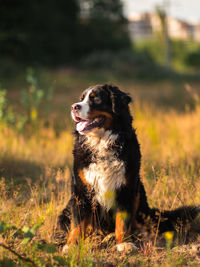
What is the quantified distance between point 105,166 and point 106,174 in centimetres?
8

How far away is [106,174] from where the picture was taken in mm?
3586

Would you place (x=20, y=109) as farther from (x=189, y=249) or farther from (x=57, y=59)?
(x=57, y=59)

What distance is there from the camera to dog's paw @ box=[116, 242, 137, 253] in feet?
11.4

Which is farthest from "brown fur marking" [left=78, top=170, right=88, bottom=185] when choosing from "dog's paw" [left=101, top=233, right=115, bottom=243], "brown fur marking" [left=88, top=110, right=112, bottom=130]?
"dog's paw" [left=101, top=233, right=115, bottom=243]

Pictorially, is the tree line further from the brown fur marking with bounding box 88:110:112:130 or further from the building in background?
the building in background

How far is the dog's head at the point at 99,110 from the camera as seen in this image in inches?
141

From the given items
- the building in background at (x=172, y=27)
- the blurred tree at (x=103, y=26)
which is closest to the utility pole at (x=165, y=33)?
the blurred tree at (x=103, y=26)

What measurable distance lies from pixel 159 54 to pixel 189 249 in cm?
4359

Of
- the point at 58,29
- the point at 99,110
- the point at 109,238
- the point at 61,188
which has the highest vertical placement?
the point at 58,29

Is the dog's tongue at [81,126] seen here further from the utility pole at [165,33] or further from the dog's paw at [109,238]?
the utility pole at [165,33]

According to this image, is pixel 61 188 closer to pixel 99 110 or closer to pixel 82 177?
pixel 82 177

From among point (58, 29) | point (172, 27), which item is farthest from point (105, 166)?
point (172, 27)

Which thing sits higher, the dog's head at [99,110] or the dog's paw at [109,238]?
the dog's head at [99,110]

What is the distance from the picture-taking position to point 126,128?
3.66 meters
